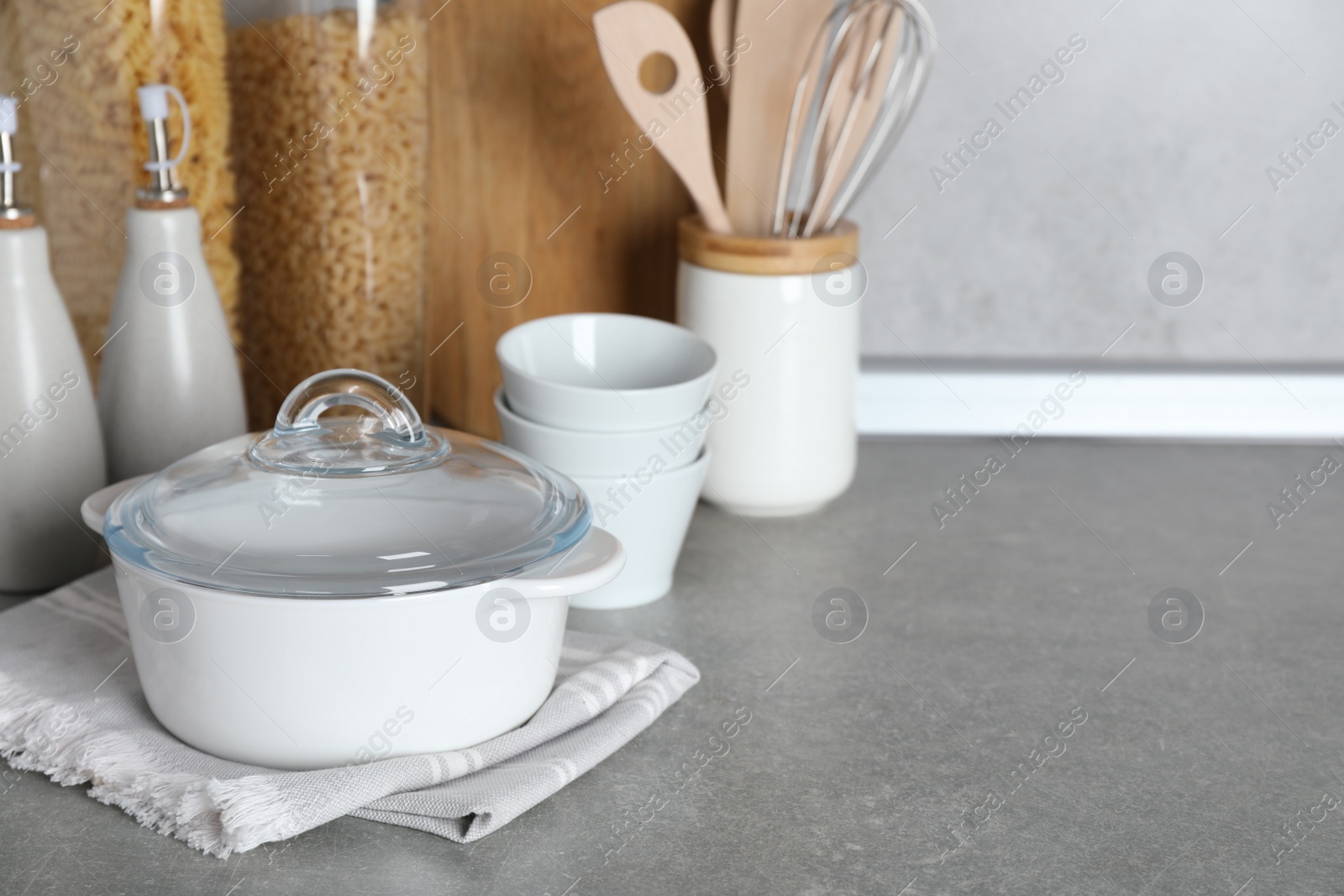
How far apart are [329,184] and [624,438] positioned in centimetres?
24

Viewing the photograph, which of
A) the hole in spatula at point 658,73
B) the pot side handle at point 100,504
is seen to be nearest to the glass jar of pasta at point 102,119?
the pot side handle at point 100,504

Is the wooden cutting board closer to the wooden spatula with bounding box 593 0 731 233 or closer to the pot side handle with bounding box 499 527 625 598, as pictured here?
the wooden spatula with bounding box 593 0 731 233

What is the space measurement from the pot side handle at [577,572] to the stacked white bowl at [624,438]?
11 centimetres

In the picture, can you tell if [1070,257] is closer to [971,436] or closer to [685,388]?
[971,436]

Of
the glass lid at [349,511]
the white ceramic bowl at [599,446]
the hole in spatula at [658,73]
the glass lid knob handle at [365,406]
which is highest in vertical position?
the hole in spatula at [658,73]

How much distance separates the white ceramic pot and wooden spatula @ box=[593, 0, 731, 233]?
28 centimetres

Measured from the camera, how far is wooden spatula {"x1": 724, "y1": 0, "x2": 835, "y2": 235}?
714mm

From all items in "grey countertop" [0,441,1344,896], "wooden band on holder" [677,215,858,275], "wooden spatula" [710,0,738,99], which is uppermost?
"wooden spatula" [710,0,738,99]

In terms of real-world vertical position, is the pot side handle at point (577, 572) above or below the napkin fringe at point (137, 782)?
above

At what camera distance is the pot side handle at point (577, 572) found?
0.43 meters

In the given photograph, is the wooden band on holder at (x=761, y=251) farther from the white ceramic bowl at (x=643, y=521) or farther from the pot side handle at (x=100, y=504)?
the pot side handle at (x=100, y=504)

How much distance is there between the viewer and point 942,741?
19.7 inches

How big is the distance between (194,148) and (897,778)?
0.47 meters

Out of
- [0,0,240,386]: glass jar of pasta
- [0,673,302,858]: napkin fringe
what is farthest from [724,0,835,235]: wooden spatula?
[0,673,302,858]: napkin fringe
